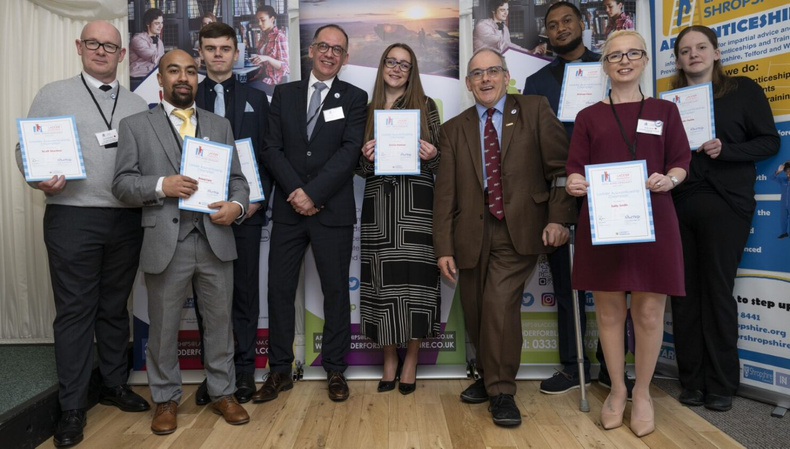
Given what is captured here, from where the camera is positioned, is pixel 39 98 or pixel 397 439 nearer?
pixel 397 439

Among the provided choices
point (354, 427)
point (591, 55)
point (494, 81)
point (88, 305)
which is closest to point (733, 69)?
point (591, 55)

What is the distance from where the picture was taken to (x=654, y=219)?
2398mm

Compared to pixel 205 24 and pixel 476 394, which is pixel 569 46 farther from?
pixel 205 24

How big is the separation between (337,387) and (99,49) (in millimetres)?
2271

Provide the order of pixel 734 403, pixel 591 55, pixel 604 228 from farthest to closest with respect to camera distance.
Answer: pixel 591 55 < pixel 734 403 < pixel 604 228

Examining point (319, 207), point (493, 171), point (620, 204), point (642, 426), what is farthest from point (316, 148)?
point (642, 426)

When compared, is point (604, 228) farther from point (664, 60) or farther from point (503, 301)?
point (664, 60)

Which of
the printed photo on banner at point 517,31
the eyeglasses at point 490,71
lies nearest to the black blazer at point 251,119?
the eyeglasses at point 490,71

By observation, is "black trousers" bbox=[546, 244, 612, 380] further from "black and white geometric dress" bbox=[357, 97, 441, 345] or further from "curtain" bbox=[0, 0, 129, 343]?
"curtain" bbox=[0, 0, 129, 343]

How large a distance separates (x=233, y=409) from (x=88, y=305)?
935 mm

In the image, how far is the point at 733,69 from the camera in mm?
3084

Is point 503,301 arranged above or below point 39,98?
below

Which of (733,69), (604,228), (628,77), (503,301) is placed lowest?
(503,301)

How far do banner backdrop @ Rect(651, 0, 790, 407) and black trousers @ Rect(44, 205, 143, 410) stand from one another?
11.8 ft
